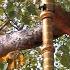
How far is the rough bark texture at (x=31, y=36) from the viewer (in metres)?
2.08

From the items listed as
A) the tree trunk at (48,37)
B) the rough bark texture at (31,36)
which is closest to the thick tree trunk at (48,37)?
the tree trunk at (48,37)

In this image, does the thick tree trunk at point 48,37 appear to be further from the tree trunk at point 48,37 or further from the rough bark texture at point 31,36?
the rough bark texture at point 31,36

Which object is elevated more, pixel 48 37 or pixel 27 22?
pixel 48 37

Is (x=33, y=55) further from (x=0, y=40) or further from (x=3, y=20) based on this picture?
(x=0, y=40)

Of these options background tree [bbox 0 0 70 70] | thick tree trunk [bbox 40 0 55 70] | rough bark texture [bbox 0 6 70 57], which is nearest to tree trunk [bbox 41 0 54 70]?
thick tree trunk [bbox 40 0 55 70]

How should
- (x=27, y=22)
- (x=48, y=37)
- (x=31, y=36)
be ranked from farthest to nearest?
(x=27, y=22) → (x=31, y=36) → (x=48, y=37)

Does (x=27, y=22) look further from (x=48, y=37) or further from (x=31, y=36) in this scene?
(x=48, y=37)

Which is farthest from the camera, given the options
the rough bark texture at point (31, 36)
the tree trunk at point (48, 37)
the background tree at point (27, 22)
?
the background tree at point (27, 22)

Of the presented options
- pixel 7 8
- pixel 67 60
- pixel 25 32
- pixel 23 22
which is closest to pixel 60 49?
pixel 67 60

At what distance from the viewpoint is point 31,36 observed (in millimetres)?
2225

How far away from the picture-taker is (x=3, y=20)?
3.88 meters

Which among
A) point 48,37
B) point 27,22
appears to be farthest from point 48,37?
point 27,22

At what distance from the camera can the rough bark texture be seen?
2080mm

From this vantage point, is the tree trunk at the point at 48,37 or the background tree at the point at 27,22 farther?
the background tree at the point at 27,22
